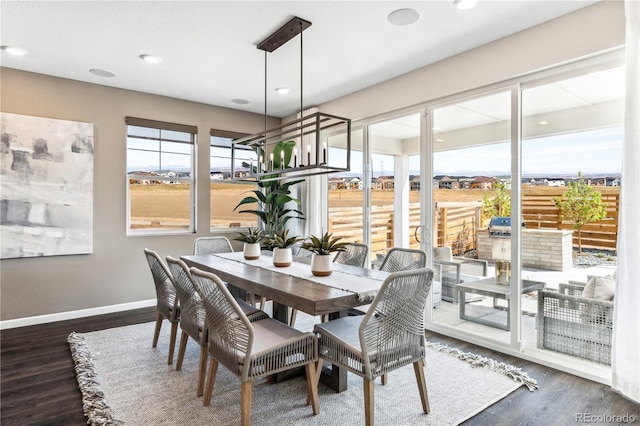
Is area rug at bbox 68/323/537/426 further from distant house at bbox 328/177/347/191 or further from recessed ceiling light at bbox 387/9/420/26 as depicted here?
recessed ceiling light at bbox 387/9/420/26

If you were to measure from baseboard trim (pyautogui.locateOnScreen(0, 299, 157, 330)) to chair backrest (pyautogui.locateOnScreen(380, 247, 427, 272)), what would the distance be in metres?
3.10

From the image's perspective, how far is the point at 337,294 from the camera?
2109 mm

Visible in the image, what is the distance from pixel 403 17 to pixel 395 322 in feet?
7.18

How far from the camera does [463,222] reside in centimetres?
359

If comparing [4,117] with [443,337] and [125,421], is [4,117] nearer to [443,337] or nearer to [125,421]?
[125,421]

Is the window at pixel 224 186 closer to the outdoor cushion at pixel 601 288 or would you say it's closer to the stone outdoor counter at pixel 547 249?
the stone outdoor counter at pixel 547 249

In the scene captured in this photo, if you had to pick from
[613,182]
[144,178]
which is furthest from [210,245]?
[613,182]

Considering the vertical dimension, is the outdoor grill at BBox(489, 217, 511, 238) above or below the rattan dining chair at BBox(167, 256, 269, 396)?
above

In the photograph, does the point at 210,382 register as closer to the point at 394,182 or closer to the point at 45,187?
the point at 394,182

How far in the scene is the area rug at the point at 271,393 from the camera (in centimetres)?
214

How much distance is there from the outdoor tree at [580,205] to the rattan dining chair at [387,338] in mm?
1608

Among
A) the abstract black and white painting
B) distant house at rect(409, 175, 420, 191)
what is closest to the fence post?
distant house at rect(409, 175, 420, 191)

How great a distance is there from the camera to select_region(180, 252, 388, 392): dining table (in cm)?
206

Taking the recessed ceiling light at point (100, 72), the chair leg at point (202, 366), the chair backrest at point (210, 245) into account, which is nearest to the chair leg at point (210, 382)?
the chair leg at point (202, 366)
